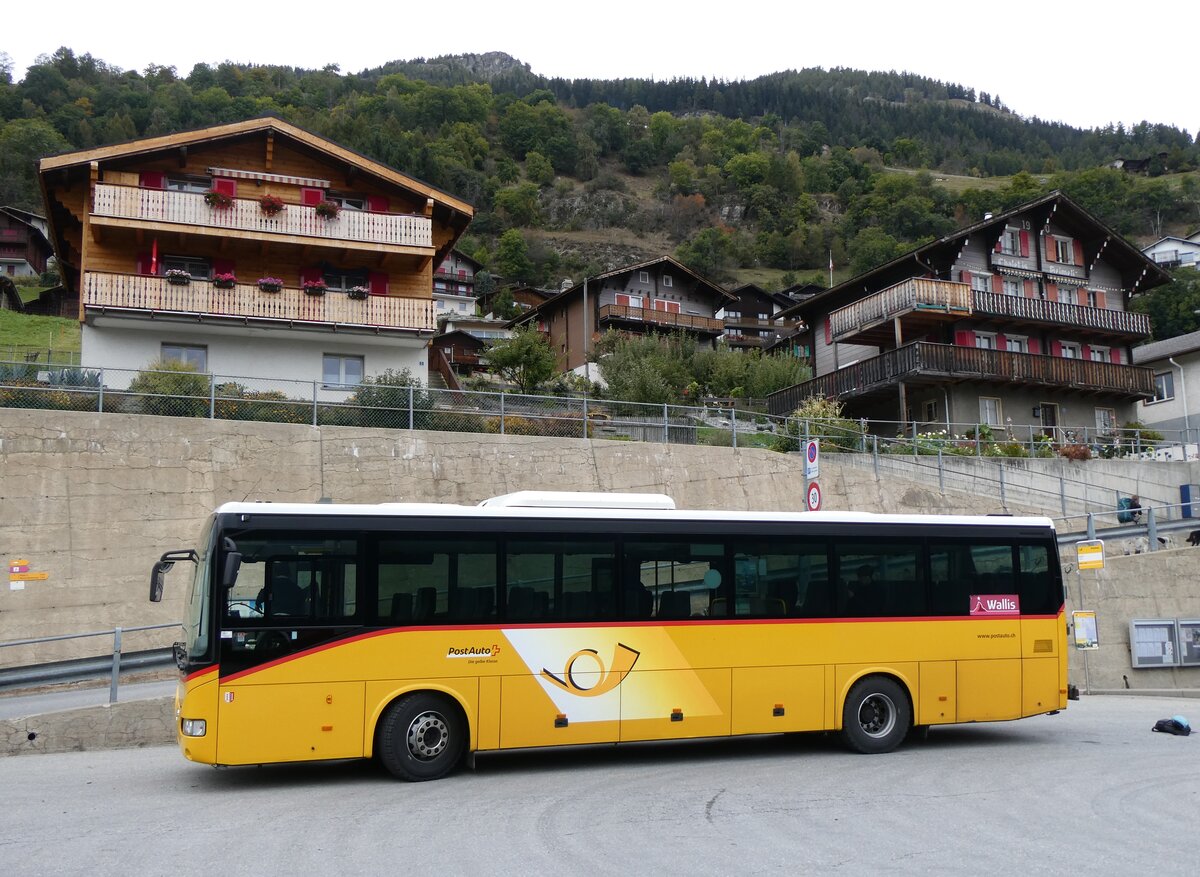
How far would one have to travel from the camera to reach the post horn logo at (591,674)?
39.3 feet

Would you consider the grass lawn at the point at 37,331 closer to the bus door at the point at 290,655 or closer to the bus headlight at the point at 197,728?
the bus door at the point at 290,655

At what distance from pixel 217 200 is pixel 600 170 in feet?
452

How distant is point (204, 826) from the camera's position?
352 inches

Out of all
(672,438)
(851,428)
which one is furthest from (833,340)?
(672,438)

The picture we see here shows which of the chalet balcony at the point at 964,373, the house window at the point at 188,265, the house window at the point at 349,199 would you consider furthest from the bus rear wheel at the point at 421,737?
the chalet balcony at the point at 964,373

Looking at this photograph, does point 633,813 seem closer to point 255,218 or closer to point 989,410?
point 255,218

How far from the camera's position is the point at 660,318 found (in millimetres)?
65062

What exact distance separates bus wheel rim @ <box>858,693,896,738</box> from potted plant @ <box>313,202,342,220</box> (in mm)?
23899

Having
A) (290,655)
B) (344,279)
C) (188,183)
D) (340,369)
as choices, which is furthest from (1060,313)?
(290,655)

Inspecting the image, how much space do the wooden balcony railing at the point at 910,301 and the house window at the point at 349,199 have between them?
19.5 m

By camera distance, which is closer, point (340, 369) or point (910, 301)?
point (340, 369)

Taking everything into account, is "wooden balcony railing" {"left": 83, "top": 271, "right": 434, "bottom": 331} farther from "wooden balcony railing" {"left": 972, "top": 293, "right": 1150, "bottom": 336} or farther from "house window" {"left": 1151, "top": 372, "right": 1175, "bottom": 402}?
"house window" {"left": 1151, "top": 372, "right": 1175, "bottom": 402}

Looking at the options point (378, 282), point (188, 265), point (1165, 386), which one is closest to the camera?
point (188, 265)

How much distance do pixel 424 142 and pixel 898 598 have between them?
13726 cm
